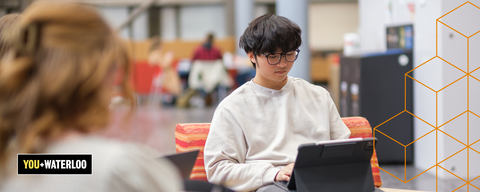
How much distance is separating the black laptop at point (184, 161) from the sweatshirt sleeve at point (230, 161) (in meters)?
0.39

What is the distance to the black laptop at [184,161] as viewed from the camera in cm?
85

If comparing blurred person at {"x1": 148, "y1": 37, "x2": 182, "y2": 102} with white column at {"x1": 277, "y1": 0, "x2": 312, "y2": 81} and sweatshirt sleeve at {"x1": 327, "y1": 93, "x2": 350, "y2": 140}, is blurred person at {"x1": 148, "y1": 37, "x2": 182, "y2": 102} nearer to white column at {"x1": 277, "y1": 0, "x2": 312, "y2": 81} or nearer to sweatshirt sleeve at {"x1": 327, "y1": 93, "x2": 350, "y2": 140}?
white column at {"x1": 277, "y1": 0, "x2": 312, "y2": 81}

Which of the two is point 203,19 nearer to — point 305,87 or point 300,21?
point 300,21

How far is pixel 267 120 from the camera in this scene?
1.36 m

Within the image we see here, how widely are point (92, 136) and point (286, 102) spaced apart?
0.83 metres

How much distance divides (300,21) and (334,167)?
219 cm

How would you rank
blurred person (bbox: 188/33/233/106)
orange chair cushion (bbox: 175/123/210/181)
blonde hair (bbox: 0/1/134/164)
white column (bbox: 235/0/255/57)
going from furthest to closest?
white column (bbox: 235/0/255/57), blurred person (bbox: 188/33/233/106), orange chair cushion (bbox: 175/123/210/181), blonde hair (bbox: 0/1/134/164)

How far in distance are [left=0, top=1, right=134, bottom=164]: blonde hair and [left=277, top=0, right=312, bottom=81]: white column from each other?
8.86ft

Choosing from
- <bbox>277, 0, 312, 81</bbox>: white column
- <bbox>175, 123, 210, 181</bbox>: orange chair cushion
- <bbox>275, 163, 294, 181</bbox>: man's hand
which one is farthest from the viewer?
<bbox>277, 0, 312, 81</bbox>: white column

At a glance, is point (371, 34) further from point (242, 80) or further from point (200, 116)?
point (242, 80)

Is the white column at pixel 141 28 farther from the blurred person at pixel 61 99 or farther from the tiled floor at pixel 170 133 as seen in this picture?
the blurred person at pixel 61 99

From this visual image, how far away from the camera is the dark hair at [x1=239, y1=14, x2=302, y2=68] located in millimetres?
1338

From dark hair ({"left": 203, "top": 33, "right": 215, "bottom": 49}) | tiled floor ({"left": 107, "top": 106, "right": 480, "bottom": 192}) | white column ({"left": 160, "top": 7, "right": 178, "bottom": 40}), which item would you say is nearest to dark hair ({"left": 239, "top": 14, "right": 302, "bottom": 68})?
tiled floor ({"left": 107, "top": 106, "right": 480, "bottom": 192})

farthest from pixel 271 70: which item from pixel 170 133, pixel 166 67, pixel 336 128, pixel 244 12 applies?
pixel 244 12
